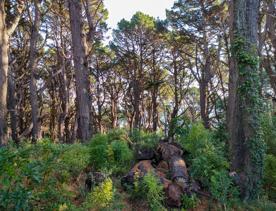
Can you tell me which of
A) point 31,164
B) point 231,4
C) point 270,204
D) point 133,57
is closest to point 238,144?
point 270,204

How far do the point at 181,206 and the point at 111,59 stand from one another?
73.8ft

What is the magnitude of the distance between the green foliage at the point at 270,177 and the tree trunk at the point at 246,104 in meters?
0.44

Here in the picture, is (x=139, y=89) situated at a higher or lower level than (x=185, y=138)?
higher

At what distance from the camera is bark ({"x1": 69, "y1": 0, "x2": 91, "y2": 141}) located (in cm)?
998

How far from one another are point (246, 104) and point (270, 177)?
1660mm

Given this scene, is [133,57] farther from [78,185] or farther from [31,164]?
[31,164]

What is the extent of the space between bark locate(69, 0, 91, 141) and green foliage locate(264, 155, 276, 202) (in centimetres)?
514

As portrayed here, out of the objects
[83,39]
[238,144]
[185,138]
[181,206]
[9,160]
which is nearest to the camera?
[9,160]

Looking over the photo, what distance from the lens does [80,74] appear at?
10.2 m

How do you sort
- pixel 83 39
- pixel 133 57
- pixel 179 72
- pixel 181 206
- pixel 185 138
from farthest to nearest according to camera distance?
pixel 179 72 → pixel 133 57 → pixel 83 39 → pixel 185 138 → pixel 181 206

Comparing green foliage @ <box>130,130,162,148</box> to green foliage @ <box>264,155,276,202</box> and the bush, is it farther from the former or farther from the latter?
green foliage @ <box>264,155,276,202</box>

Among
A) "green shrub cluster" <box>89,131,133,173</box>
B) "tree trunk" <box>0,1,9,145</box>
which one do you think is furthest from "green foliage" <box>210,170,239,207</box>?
"tree trunk" <box>0,1,9,145</box>

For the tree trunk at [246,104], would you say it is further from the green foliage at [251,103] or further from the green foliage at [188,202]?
the green foliage at [188,202]

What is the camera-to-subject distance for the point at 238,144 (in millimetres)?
7148
